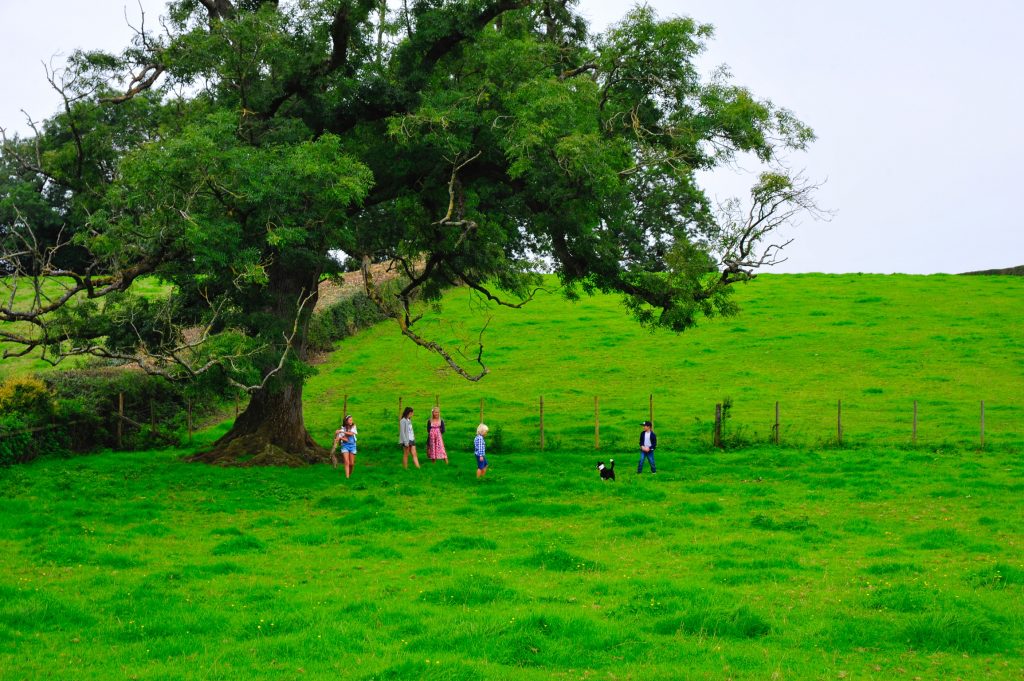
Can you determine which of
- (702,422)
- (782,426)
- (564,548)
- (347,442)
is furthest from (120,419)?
(782,426)

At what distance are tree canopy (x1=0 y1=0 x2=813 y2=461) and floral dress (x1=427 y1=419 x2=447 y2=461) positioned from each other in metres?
3.21

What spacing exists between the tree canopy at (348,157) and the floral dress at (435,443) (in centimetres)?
321

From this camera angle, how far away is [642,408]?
3950 centimetres

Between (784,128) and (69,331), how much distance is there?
66.5 ft

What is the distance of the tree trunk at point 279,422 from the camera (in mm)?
28797

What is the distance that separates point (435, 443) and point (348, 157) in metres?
9.09

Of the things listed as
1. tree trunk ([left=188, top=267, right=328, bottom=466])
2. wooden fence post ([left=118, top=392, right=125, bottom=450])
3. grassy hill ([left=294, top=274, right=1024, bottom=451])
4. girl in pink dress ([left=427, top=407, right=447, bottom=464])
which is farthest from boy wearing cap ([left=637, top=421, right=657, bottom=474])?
wooden fence post ([left=118, top=392, right=125, bottom=450])

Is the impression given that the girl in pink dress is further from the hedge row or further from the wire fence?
the hedge row

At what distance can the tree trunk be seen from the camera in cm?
2880

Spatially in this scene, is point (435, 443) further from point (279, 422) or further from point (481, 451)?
point (279, 422)

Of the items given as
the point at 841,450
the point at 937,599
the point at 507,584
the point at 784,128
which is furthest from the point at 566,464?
the point at 937,599

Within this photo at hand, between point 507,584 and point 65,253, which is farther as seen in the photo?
point 65,253

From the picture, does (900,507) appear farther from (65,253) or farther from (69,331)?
(65,253)

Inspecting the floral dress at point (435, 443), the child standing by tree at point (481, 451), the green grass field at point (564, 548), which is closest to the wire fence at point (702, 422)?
the green grass field at point (564, 548)
